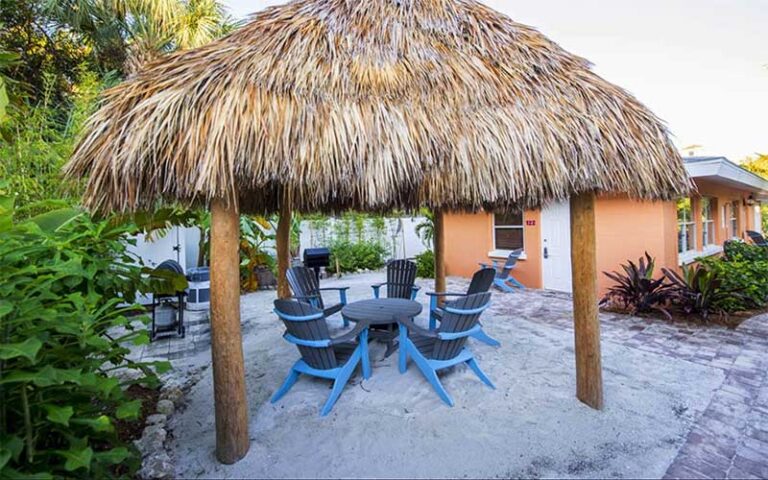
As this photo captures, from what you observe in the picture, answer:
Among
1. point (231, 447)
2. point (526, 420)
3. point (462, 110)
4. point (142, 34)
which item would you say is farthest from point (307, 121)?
point (142, 34)

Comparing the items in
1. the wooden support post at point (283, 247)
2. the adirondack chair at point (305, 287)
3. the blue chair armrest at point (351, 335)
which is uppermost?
the wooden support post at point (283, 247)

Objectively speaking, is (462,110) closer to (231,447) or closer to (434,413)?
(434,413)

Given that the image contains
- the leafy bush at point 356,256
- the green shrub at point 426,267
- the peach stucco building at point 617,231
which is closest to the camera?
the peach stucco building at point 617,231

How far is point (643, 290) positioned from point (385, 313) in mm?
5053

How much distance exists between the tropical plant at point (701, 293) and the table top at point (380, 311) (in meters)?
4.90

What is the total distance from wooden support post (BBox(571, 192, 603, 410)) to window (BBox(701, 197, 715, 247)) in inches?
360

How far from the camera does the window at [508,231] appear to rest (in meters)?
9.55

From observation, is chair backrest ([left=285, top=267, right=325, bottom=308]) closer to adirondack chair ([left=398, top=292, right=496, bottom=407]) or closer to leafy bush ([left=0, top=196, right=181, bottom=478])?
adirondack chair ([left=398, top=292, right=496, bottom=407])

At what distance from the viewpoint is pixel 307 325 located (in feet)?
10.9

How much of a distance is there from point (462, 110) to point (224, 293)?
7.74 feet

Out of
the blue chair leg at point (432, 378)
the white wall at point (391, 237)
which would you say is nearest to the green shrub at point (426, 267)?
the white wall at point (391, 237)

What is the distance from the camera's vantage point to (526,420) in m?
3.04

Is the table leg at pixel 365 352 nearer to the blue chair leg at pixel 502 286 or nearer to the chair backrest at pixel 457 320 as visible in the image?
the chair backrest at pixel 457 320

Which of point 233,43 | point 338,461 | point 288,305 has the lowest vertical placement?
point 338,461
